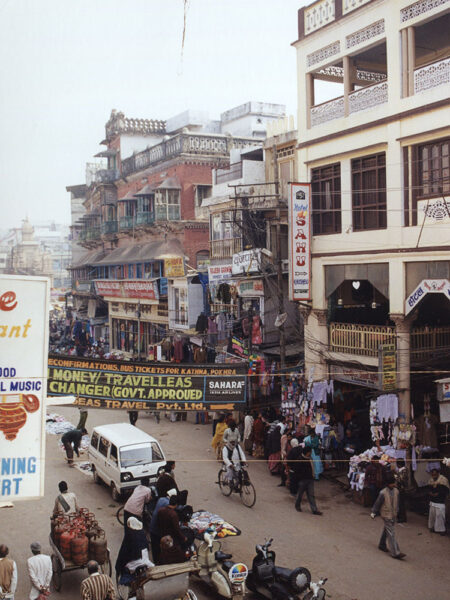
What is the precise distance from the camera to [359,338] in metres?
16.9

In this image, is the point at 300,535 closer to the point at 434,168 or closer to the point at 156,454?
the point at 156,454

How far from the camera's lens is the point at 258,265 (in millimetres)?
20797

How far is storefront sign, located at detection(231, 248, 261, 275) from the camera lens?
20822 mm

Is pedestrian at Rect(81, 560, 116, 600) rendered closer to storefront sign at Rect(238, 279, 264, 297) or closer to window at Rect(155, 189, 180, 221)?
storefront sign at Rect(238, 279, 264, 297)

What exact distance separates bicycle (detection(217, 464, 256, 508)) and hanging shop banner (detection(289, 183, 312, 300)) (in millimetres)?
5806

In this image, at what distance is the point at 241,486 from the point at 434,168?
8578 mm

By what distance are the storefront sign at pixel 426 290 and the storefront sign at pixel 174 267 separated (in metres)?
14.6

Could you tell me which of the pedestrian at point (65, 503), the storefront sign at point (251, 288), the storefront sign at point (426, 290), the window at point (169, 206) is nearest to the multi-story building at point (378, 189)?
the storefront sign at point (426, 290)

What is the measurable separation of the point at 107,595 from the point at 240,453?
665 cm

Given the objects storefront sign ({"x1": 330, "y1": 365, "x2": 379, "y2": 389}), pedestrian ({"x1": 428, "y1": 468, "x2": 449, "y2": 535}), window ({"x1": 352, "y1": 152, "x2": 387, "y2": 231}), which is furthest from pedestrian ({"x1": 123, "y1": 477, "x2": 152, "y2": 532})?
window ({"x1": 352, "y1": 152, "x2": 387, "y2": 231})

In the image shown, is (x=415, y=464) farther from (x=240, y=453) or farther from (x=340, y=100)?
(x=340, y=100)

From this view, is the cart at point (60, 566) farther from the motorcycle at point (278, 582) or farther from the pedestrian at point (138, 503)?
the motorcycle at point (278, 582)

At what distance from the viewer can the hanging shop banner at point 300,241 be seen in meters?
17.5

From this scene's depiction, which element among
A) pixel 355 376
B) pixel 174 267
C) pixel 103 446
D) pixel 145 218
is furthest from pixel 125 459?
pixel 145 218
